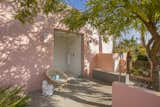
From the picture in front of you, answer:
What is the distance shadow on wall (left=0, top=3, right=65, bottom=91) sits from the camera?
24.7 feet

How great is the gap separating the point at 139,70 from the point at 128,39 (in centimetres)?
351

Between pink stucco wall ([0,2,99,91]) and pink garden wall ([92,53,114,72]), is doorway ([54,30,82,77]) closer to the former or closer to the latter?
pink garden wall ([92,53,114,72])

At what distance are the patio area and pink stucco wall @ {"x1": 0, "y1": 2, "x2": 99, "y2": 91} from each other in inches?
40.3

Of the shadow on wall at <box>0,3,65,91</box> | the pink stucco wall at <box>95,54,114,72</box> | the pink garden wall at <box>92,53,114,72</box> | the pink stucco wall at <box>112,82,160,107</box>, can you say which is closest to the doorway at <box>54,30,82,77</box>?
the pink garden wall at <box>92,53,114,72</box>

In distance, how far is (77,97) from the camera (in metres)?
7.59

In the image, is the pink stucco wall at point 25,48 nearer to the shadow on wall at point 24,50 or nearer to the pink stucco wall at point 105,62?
the shadow on wall at point 24,50

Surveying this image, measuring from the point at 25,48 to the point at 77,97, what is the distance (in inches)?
135

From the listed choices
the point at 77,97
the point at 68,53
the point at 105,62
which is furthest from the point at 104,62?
the point at 77,97

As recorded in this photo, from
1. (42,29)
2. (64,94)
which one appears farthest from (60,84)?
(42,29)

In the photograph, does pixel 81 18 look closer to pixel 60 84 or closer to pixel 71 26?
pixel 71 26

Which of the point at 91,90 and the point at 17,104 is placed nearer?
the point at 17,104

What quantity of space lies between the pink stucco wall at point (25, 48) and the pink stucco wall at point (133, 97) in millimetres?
4649

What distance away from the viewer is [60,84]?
853cm

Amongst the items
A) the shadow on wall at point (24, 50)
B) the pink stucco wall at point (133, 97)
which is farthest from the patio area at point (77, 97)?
the pink stucco wall at point (133, 97)
